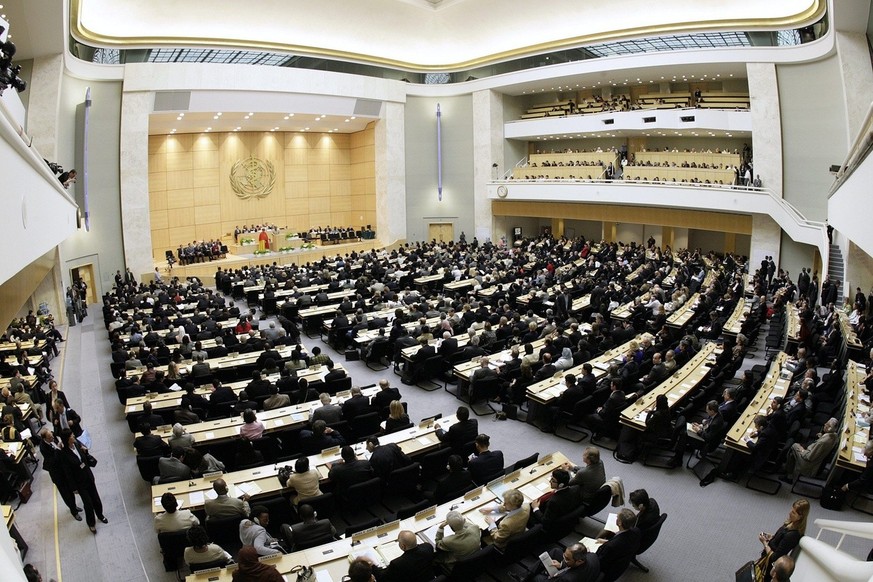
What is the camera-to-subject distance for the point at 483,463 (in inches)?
274

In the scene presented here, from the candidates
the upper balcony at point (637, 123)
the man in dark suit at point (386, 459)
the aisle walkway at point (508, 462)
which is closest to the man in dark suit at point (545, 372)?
the aisle walkway at point (508, 462)

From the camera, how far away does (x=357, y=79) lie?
2752cm

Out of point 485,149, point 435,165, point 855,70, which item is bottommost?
point 435,165

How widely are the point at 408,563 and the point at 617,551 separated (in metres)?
1.92

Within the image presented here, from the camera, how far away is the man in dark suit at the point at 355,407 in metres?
8.55

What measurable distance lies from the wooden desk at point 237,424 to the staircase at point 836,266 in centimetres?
1483

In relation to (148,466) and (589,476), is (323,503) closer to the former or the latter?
(148,466)

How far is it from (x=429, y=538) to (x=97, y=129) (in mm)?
22085

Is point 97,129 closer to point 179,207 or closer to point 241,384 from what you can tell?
point 179,207

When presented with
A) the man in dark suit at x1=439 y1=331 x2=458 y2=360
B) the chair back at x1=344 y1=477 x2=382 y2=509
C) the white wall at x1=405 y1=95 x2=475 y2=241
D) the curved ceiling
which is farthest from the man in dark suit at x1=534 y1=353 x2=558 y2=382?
the white wall at x1=405 y1=95 x2=475 y2=241

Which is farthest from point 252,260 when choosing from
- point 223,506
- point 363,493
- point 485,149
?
point 223,506

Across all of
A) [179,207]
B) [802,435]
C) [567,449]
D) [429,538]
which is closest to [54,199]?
[429,538]

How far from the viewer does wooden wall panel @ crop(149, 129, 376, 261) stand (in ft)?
91.7

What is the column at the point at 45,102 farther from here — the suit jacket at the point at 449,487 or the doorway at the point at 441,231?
the doorway at the point at 441,231
